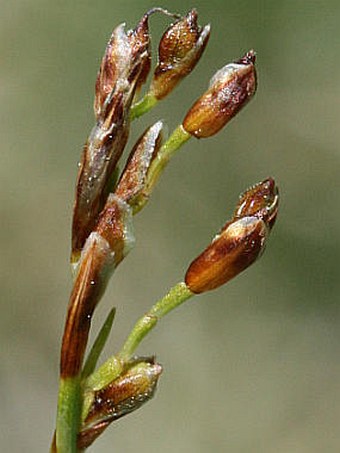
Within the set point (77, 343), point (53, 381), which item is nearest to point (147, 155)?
point (77, 343)

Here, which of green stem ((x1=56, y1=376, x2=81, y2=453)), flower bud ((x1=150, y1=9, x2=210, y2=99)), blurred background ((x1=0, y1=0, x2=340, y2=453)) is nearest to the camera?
green stem ((x1=56, y1=376, x2=81, y2=453))

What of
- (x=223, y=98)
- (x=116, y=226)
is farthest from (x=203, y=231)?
(x=116, y=226)

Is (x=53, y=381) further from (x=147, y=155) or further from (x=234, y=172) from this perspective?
(x=147, y=155)

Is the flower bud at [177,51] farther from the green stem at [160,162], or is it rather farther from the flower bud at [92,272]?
the flower bud at [92,272]

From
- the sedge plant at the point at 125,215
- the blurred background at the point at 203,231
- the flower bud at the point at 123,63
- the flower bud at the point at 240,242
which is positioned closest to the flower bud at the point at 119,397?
the sedge plant at the point at 125,215

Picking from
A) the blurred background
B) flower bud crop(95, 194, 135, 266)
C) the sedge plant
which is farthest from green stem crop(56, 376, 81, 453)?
the blurred background

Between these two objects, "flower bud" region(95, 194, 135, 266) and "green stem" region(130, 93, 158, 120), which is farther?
"green stem" region(130, 93, 158, 120)

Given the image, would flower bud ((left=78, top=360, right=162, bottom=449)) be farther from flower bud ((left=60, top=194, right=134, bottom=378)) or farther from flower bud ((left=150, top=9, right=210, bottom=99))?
flower bud ((left=150, top=9, right=210, bottom=99))
